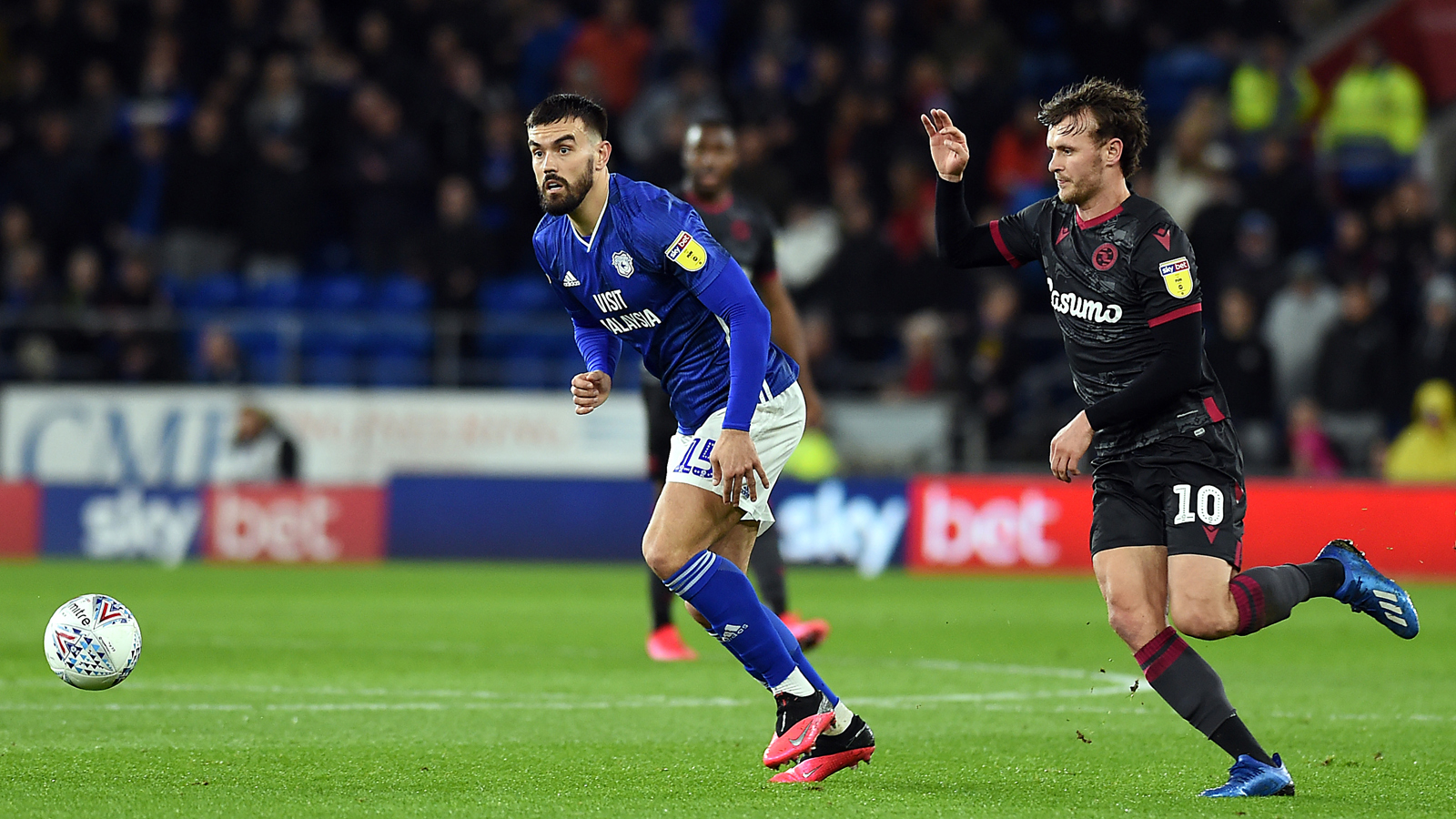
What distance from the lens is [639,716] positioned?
24.2ft

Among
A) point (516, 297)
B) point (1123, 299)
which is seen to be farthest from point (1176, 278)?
point (516, 297)

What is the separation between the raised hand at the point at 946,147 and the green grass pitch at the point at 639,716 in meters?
1.89

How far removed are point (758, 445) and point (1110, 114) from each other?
1482 millimetres

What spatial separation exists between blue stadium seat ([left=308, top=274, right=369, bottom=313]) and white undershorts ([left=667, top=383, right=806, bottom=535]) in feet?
42.8

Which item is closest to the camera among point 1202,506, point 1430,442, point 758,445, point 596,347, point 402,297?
point 1202,506

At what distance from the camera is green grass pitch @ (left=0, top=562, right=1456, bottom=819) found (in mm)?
5434

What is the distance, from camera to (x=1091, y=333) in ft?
18.9

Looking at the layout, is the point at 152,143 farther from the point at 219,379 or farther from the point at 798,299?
the point at 798,299

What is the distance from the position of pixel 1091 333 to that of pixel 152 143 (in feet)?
50.3

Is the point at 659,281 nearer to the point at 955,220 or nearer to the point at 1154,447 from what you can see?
the point at 955,220

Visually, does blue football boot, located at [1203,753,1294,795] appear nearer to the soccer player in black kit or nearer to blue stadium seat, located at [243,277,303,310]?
the soccer player in black kit

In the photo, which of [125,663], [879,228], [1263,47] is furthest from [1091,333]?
[1263,47]

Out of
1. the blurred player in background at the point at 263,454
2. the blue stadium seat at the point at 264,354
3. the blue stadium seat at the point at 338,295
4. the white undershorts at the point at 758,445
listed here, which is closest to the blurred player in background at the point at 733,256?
the white undershorts at the point at 758,445

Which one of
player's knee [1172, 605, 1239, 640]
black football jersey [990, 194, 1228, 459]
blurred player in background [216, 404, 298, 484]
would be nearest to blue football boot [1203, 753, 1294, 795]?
player's knee [1172, 605, 1239, 640]
